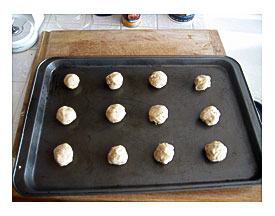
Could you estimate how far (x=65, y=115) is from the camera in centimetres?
117

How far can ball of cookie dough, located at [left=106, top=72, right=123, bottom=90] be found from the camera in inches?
49.9

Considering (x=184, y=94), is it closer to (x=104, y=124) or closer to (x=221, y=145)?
(x=221, y=145)

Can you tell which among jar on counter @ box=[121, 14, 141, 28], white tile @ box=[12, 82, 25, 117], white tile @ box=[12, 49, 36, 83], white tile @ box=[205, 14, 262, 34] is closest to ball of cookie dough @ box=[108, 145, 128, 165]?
white tile @ box=[12, 82, 25, 117]

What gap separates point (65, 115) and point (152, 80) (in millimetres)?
557

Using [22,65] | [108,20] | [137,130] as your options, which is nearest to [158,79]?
[137,130]

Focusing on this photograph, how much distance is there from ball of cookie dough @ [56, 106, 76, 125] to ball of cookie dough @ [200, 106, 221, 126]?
0.75 meters

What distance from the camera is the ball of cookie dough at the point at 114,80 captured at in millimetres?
1267

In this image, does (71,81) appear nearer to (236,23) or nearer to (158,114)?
(158,114)

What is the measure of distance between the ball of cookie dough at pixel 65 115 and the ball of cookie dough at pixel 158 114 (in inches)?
17.8

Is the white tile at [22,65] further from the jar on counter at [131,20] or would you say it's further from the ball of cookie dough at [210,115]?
the ball of cookie dough at [210,115]

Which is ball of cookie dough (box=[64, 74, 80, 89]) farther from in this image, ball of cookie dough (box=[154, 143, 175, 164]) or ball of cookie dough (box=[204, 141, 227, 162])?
ball of cookie dough (box=[204, 141, 227, 162])

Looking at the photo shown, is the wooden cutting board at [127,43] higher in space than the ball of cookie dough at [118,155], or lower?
higher

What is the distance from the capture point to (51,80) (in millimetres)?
1346

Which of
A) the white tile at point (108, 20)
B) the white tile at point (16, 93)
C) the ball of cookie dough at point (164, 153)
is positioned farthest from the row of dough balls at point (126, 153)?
the white tile at point (108, 20)
